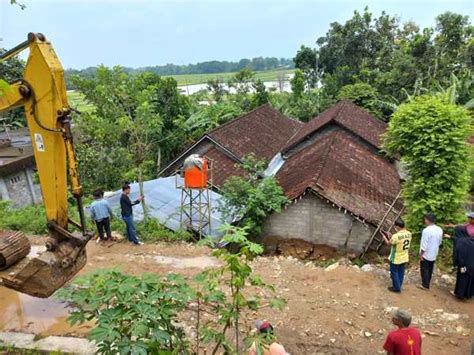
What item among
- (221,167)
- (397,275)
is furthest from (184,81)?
→ (397,275)

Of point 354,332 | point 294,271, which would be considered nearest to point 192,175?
point 294,271

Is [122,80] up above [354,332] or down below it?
above

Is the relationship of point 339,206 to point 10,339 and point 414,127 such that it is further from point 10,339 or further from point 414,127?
point 10,339

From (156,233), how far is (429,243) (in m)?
6.12

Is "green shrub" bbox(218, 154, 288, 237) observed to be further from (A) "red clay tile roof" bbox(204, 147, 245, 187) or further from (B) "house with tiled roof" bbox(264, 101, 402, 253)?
(A) "red clay tile roof" bbox(204, 147, 245, 187)

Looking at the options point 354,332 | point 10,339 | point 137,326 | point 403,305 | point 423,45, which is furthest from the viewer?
point 423,45

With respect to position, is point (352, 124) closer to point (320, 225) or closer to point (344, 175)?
point (344, 175)

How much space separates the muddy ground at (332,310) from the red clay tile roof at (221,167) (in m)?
6.49

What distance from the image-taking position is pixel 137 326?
314 centimetres

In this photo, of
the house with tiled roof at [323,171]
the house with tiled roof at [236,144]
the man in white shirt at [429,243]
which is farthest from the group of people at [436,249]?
the house with tiled roof at [236,144]

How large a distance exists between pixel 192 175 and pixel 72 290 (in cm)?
668

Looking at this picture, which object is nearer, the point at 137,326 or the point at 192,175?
the point at 137,326

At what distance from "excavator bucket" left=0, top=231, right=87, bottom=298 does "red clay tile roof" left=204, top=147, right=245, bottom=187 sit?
9124mm

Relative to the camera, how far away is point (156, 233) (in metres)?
10.3
